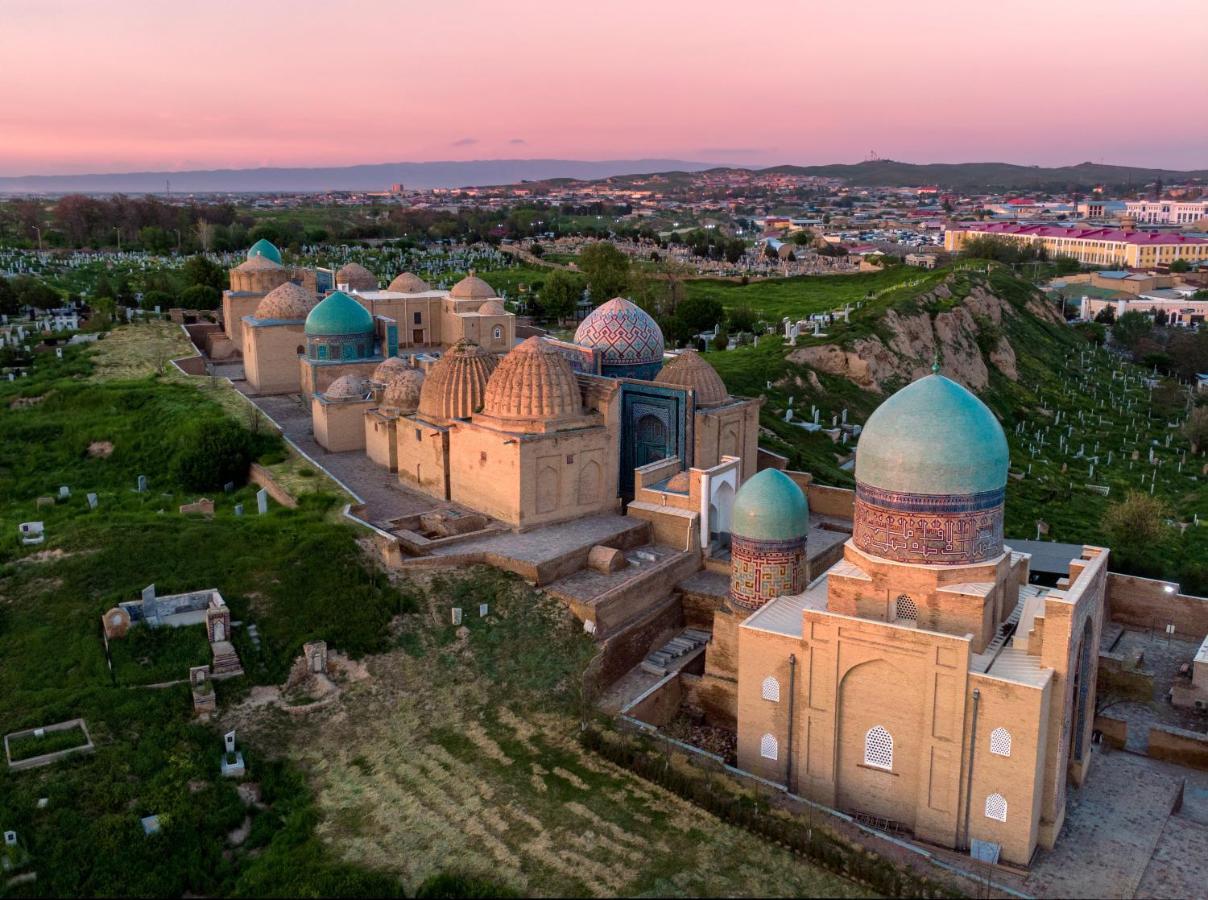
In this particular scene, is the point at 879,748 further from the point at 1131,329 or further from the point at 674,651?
the point at 1131,329

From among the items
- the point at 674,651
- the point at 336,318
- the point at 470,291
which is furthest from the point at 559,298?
the point at 674,651

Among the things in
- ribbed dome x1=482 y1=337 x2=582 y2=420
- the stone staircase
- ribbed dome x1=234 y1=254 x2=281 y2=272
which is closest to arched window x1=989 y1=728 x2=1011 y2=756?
the stone staircase

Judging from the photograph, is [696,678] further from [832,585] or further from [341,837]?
[341,837]

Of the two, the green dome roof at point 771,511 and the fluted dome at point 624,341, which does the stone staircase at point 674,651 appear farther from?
the fluted dome at point 624,341

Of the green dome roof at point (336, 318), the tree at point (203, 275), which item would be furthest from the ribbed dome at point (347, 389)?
the tree at point (203, 275)

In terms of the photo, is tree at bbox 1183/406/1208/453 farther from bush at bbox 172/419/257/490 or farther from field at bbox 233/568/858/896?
bush at bbox 172/419/257/490

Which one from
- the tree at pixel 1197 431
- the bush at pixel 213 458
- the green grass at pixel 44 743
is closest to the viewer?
the green grass at pixel 44 743
